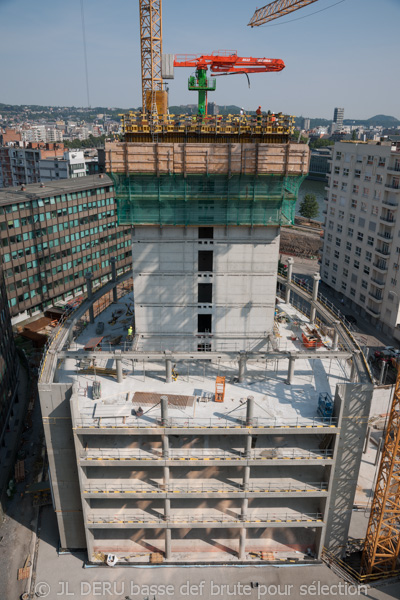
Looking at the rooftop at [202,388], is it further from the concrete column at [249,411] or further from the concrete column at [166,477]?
the concrete column at [166,477]

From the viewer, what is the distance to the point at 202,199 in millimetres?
31859

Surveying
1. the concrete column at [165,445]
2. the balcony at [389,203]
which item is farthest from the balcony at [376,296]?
the concrete column at [165,445]

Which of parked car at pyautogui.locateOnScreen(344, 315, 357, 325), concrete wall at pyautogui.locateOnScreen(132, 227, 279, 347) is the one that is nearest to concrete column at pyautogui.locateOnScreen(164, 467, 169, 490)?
concrete wall at pyautogui.locateOnScreen(132, 227, 279, 347)

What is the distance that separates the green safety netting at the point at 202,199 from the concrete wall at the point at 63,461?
1356 cm

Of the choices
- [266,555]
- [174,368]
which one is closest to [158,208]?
[174,368]

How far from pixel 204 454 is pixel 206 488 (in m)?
3.06

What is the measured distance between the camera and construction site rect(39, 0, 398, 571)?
29.2 m

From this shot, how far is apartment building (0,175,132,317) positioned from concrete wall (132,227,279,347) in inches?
1546

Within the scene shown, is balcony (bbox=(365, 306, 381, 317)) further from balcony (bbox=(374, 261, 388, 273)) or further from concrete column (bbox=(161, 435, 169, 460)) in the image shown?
concrete column (bbox=(161, 435, 169, 460))

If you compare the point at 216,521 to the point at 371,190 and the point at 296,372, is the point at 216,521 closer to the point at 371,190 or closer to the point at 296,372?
the point at 296,372

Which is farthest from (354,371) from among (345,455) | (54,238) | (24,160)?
(24,160)

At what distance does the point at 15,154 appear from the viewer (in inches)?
4892

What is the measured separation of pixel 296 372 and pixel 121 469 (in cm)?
1520

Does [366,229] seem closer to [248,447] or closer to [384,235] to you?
[384,235]
